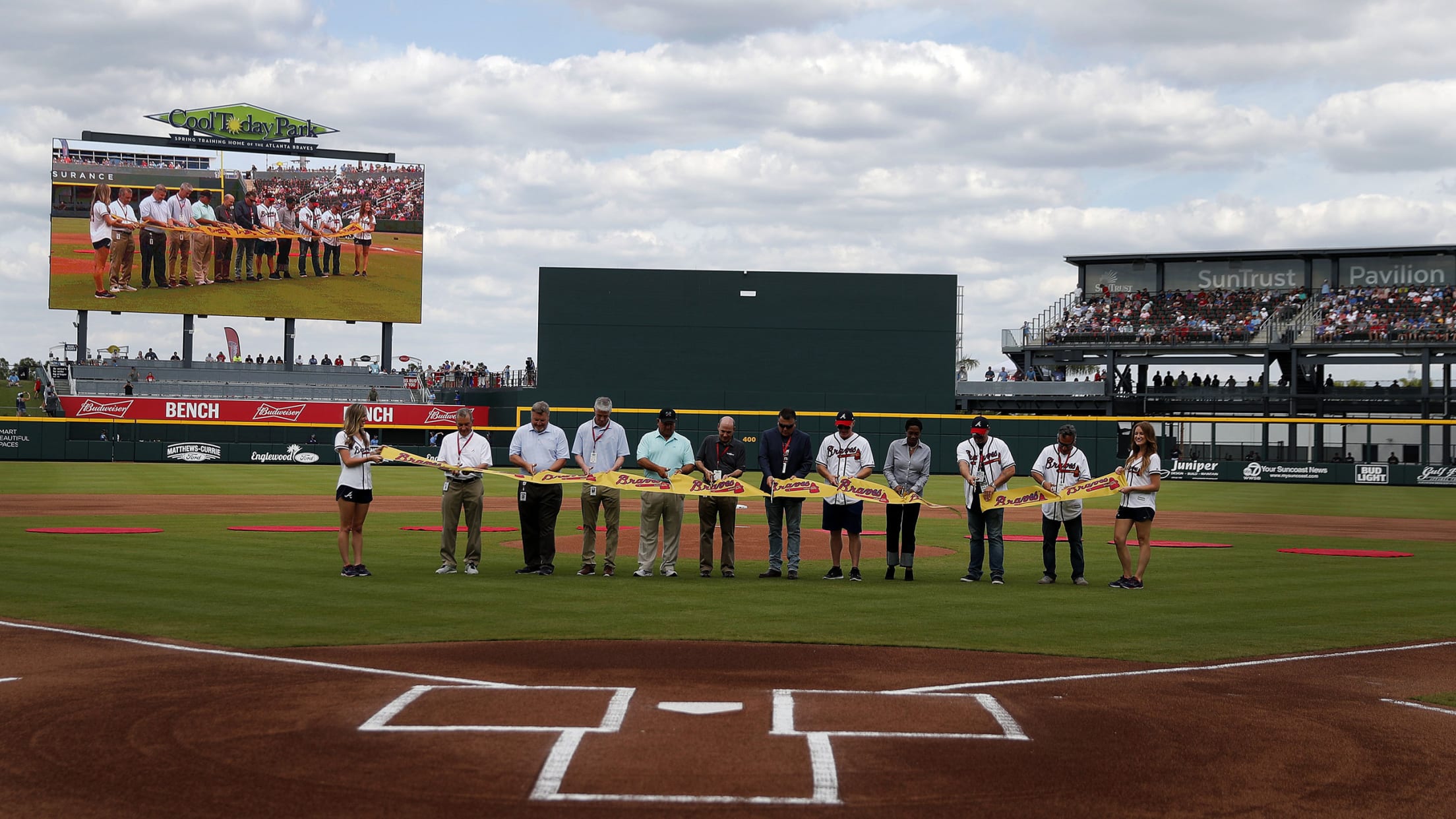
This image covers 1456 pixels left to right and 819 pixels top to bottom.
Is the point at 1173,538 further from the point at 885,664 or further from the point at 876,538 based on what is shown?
the point at 885,664

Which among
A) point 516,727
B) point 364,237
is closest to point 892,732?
point 516,727

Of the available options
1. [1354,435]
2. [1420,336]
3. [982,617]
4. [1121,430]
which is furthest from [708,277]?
[982,617]

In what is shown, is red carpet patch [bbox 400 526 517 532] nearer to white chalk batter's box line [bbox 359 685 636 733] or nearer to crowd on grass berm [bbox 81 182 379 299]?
white chalk batter's box line [bbox 359 685 636 733]

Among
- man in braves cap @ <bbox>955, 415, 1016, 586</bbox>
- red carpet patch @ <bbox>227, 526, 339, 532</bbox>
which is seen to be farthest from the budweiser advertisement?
man in braves cap @ <bbox>955, 415, 1016, 586</bbox>

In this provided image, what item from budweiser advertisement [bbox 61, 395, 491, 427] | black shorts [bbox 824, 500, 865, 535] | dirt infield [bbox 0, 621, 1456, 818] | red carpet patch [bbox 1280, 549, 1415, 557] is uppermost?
budweiser advertisement [bbox 61, 395, 491, 427]

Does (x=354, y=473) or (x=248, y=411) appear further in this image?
(x=248, y=411)

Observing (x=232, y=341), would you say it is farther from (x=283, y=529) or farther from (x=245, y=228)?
(x=283, y=529)

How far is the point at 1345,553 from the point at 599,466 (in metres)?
12.7

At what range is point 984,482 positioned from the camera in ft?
47.5

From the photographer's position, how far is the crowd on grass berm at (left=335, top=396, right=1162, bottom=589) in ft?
47.3

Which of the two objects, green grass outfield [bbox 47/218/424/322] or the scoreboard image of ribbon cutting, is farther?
green grass outfield [bbox 47/218/424/322]

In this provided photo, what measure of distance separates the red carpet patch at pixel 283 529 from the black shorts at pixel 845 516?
32.7 ft

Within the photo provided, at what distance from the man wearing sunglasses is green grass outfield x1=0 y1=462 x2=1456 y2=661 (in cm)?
44

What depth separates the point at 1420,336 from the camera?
6084 centimetres
